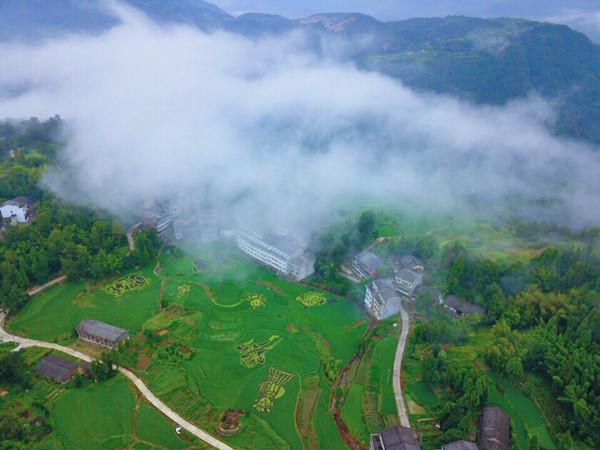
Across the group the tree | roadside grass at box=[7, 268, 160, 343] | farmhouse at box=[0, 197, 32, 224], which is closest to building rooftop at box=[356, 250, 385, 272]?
the tree

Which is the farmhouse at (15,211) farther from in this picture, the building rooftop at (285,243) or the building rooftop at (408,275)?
the building rooftop at (408,275)

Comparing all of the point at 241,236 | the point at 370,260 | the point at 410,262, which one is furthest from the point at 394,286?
the point at 241,236

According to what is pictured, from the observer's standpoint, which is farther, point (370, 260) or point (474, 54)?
point (474, 54)

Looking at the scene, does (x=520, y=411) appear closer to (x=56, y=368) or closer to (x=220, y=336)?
(x=220, y=336)

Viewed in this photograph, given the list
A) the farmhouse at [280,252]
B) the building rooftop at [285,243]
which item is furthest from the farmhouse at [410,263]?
the building rooftop at [285,243]

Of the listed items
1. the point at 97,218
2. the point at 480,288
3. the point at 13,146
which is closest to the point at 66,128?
the point at 13,146

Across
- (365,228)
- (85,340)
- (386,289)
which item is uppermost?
(365,228)
